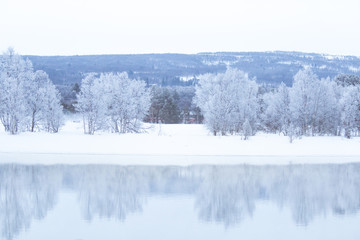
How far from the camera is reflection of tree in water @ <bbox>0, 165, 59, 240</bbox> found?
42.3ft

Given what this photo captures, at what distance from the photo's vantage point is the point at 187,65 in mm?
114375

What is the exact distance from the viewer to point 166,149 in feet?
103

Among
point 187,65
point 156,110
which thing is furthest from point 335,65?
point 156,110

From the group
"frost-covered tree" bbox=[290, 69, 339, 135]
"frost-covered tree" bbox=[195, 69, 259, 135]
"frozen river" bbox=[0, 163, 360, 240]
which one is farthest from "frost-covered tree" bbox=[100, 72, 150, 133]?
"frozen river" bbox=[0, 163, 360, 240]

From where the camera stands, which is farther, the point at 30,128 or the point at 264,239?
the point at 30,128

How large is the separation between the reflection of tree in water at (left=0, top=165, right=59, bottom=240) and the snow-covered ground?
14.7ft

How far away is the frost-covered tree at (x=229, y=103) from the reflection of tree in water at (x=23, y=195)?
18.6 metres

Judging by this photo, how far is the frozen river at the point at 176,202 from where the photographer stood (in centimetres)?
1222

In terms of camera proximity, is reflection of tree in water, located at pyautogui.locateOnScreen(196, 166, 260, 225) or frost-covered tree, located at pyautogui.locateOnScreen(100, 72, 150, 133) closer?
reflection of tree in water, located at pyautogui.locateOnScreen(196, 166, 260, 225)

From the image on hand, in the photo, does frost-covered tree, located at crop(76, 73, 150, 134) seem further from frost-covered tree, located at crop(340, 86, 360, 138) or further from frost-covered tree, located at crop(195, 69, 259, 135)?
frost-covered tree, located at crop(340, 86, 360, 138)

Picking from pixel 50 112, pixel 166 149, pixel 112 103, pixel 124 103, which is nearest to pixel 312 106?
pixel 124 103

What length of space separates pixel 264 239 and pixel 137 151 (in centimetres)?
1982

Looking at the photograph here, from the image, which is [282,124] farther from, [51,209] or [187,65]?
[187,65]

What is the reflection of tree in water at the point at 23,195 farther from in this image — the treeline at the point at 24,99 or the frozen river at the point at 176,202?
the treeline at the point at 24,99
